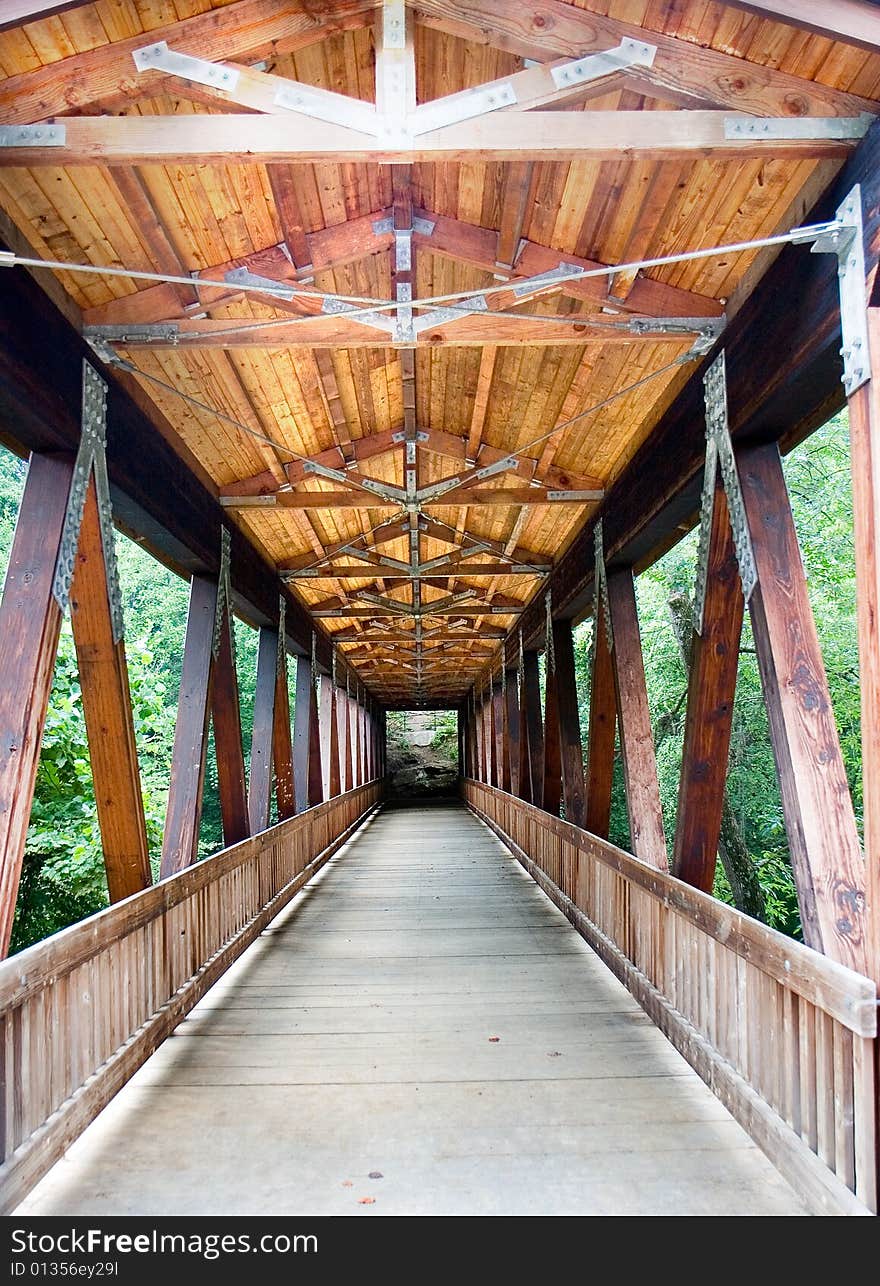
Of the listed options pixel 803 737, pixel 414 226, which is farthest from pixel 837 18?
pixel 803 737

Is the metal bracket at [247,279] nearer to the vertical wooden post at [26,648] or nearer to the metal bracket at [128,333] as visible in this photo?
the metal bracket at [128,333]

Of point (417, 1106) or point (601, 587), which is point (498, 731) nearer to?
point (601, 587)

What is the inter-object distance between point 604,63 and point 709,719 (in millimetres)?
→ 2567

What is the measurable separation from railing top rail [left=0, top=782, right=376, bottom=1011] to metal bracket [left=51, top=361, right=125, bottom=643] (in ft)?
3.62

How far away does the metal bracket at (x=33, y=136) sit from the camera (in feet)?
7.91

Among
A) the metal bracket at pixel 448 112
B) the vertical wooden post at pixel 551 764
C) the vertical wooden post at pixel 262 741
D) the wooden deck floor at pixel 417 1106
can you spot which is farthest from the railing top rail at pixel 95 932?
the vertical wooden post at pixel 551 764

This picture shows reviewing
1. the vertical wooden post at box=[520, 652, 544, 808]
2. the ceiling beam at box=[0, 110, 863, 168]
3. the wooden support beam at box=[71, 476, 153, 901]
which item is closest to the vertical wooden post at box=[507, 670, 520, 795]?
the vertical wooden post at box=[520, 652, 544, 808]

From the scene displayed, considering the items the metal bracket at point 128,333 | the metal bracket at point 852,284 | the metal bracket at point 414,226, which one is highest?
the metal bracket at point 414,226

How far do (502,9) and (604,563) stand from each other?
3538mm

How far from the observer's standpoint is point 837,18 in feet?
7.09

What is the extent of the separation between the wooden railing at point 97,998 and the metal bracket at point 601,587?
8.76ft

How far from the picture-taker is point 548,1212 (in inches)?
94.1

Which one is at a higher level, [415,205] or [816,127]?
[415,205]

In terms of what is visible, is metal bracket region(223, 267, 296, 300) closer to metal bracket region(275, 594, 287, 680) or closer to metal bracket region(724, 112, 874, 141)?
metal bracket region(724, 112, 874, 141)
